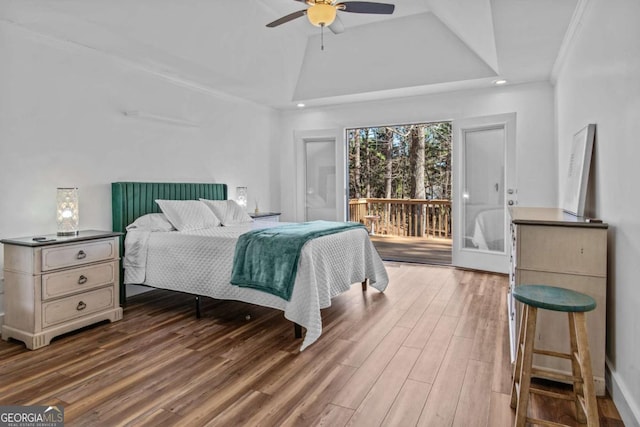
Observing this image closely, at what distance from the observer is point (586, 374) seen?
62.0 inches

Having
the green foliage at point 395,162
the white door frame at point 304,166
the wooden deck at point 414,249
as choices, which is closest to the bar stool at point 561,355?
the wooden deck at point 414,249

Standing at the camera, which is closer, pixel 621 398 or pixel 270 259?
pixel 621 398

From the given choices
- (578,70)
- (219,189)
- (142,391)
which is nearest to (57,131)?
(219,189)

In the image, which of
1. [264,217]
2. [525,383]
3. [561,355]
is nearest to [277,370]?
[525,383]

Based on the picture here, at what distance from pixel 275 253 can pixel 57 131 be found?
2.29m

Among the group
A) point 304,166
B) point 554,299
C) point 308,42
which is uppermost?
point 308,42

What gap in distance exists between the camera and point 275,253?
302 centimetres

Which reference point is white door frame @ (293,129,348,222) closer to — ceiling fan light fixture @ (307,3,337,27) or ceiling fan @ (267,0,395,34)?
ceiling fan @ (267,0,395,34)

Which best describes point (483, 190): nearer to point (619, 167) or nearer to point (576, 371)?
point (619, 167)

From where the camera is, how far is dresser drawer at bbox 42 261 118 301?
286 centimetres

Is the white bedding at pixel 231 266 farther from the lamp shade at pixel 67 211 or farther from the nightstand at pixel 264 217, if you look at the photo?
the nightstand at pixel 264 217

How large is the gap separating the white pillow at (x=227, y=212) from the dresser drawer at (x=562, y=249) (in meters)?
3.14

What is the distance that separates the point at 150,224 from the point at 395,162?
284 inches

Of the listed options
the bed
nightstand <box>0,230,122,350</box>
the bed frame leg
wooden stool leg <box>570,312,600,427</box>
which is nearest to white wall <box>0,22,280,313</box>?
the bed
